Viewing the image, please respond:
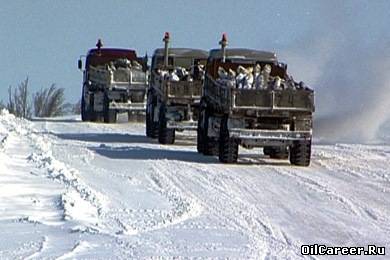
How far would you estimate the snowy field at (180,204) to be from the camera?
1104 cm

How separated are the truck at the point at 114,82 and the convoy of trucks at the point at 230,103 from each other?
618cm

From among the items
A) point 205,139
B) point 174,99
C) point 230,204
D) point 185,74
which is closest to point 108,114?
point 185,74

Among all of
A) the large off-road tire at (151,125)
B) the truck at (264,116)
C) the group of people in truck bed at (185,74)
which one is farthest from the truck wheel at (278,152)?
the large off-road tire at (151,125)

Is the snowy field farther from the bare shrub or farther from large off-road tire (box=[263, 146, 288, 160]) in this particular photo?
the bare shrub

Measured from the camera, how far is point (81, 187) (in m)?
15.2

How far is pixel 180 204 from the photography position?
1421 centimetres

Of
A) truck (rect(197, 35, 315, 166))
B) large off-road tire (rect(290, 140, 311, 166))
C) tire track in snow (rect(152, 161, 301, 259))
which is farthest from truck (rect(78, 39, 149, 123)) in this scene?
tire track in snow (rect(152, 161, 301, 259))

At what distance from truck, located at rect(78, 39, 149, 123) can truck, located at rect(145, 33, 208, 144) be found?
7325mm

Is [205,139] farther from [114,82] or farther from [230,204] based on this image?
[114,82]

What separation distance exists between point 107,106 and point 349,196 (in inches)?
889

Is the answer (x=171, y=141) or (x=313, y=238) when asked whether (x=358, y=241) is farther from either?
(x=171, y=141)

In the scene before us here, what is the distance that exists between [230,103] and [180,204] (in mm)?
6925

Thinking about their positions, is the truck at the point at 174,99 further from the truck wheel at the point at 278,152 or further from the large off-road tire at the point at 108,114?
the large off-road tire at the point at 108,114

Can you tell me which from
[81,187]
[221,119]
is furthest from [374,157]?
[81,187]
